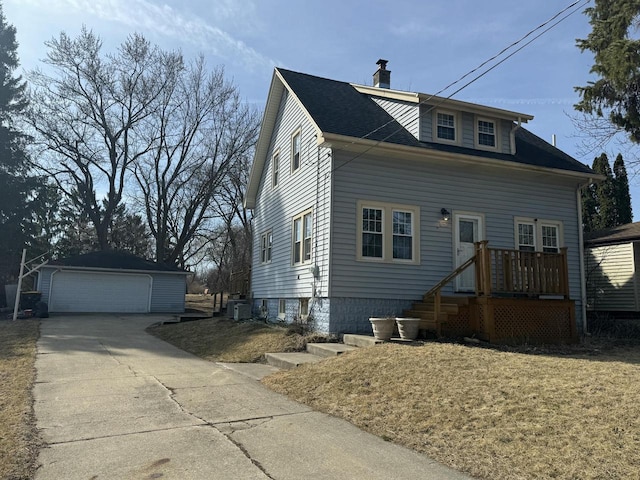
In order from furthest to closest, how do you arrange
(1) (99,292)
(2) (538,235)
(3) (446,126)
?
(1) (99,292)
(2) (538,235)
(3) (446,126)

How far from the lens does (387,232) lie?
11.5m

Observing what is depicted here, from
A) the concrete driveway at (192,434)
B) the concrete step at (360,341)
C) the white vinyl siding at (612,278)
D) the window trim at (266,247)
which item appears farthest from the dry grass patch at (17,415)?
the white vinyl siding at (612,278)

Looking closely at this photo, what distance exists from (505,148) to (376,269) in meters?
5.68

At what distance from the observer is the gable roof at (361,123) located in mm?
11664

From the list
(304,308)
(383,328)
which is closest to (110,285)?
(304,308)

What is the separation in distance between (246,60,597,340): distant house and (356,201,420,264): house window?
27mm

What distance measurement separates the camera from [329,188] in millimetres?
11195

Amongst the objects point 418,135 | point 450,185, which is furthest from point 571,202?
point 418,135

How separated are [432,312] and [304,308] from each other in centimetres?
372

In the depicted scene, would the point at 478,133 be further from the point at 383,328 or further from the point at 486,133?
the point at 383,328

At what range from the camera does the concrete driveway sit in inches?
153

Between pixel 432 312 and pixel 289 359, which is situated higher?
pixel 432 312

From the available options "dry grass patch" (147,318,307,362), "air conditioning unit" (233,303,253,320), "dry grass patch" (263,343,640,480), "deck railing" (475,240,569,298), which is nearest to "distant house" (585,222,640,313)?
"deck railing" (475,240,569,298)

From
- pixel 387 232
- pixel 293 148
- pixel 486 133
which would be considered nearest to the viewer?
pixel 387 232
